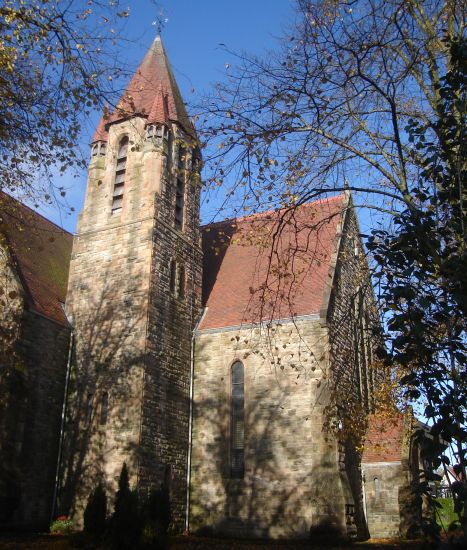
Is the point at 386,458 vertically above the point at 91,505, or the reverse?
the point at 386,458

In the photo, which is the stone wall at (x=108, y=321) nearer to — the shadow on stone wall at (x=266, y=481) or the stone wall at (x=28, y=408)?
the stone wall at (x=28, y=408)

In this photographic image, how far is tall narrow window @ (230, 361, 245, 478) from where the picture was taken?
1753 centimetres

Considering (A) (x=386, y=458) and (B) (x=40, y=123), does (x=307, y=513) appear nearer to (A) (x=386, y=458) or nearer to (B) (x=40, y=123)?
(A) (x=386, y=458)

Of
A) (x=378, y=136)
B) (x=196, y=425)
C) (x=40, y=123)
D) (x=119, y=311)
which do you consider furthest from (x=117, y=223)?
(x=378, y=136)

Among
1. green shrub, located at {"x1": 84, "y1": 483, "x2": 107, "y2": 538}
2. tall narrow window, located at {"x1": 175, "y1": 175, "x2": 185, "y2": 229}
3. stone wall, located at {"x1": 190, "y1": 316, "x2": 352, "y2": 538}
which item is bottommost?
green shrub, located at {"x1": 84, "y1": 483, "x2": 107, "y2": 538}

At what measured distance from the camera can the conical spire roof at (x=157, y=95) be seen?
797 inches

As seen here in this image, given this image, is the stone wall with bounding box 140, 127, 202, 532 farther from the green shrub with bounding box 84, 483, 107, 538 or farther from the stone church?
the green shrub with bounding box 84, 483, 107, 538

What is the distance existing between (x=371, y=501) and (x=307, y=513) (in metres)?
3.83

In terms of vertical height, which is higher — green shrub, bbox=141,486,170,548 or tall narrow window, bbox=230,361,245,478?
tall narrow window, bbox=230,361,245,478

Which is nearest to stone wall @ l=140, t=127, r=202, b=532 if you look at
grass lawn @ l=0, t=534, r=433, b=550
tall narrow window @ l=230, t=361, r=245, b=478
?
tall narrow window @ l=230, t=361, r=245, b=478

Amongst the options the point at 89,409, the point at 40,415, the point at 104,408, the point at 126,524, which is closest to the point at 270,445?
the point at 104,408

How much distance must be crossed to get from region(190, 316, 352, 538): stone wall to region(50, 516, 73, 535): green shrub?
12.6 feet

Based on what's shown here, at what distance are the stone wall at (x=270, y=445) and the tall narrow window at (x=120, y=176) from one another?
5.83 m

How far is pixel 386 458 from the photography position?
61.1 feet
